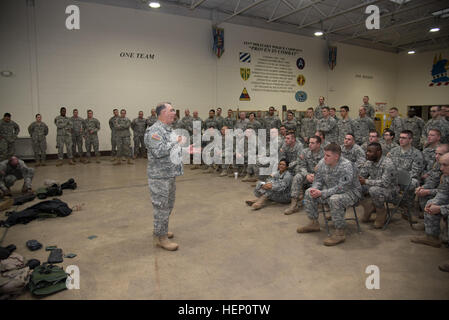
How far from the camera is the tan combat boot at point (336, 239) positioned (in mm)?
3453

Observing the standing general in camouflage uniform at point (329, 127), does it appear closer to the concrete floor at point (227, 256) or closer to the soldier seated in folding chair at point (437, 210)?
the concrete floor at point (227, 256)

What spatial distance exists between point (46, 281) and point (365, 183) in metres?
3.94

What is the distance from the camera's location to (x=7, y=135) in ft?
27.1

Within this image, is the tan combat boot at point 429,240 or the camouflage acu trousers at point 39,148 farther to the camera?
the camouflage acu trousers at point 39,148

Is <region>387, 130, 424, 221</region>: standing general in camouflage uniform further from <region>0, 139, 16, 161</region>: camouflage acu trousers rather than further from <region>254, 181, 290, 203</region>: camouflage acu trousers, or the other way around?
<region>0, 139, 16, 161</region>: camouflage acu trousers

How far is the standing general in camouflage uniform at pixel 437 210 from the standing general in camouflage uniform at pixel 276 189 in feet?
6.63

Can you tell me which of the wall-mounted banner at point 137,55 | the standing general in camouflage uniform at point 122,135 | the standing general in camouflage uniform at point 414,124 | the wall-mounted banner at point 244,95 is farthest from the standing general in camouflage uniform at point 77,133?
the standing general in camouflage uniform at point 414,124

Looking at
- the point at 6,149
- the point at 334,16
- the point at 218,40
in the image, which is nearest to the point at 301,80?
the point at 334,16

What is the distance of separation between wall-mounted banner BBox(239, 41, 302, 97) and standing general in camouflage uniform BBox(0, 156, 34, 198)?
9567 millimetres

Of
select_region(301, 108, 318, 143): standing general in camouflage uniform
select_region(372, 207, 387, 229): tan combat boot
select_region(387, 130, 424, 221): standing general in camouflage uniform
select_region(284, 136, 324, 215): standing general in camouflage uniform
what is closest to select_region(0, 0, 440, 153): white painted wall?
select_region(301, 108, 318, 143): standing general in camouflage uniform

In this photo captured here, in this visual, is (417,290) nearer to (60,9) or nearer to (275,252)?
(275,252)

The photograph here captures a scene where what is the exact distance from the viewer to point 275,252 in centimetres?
330

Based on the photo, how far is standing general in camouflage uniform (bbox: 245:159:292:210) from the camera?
4953 mm
